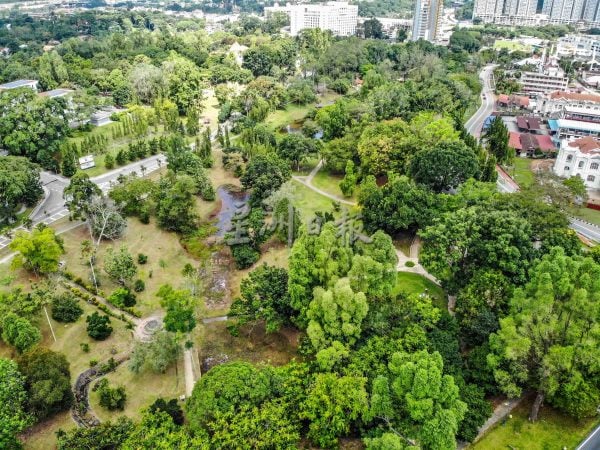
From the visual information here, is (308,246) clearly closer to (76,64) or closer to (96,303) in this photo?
(96,303)

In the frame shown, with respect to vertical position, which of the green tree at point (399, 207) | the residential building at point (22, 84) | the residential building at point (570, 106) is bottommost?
the green tree at point (399, 207)

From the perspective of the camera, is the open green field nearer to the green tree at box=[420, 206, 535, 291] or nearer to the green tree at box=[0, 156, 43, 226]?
the green tree at box=[420, 206, 535, 291]

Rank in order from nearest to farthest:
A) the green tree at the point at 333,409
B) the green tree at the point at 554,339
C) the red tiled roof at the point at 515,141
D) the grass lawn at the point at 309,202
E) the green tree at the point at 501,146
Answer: the green tree at the point at 333,409 < the green tree at the point at 554,339 < the grass lawn at the point at 309,202 < the green tree at the point at 501,146 < the red tiled roof at the point at 515,141

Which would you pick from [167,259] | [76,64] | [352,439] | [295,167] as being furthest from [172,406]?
[76,64]

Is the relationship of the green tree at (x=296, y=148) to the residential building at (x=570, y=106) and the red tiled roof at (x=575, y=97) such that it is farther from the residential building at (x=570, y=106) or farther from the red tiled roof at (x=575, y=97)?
the red tiled roof at (x=575, y=97)

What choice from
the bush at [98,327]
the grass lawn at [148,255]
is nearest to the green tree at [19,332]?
the bush at [98,327]

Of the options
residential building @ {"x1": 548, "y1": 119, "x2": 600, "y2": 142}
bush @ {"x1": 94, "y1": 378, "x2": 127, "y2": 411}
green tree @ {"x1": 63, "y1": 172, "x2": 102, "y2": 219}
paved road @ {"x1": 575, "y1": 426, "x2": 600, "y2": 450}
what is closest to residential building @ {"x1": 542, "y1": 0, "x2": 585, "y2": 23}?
residential building @ {"x1": 548, "y1": 119, "x2": 600, "y2": 142}
